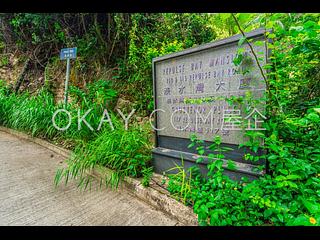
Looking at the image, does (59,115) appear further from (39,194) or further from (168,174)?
(168,174)

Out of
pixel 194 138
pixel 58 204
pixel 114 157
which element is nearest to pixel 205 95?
pixel 194 138

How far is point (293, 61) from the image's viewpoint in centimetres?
199

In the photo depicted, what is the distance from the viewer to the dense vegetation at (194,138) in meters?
1.48

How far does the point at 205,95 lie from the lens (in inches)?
87.8

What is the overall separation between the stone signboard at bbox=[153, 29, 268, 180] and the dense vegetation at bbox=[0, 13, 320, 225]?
0.45ft

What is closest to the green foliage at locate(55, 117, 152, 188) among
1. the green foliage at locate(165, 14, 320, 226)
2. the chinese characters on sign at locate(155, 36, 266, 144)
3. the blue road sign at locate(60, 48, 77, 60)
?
the chinese characters on sign at locate(155, 36, 266, 144)

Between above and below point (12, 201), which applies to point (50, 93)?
above

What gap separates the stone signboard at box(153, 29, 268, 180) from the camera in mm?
1850

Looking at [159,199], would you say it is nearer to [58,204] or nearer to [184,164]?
[184,164]

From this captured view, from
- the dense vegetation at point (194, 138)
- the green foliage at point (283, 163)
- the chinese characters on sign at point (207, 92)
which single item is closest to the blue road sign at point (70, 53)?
the dense vegetation at point (194, 138)

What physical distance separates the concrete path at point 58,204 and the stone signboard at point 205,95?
0.70m

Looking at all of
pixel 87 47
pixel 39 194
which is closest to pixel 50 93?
pixel 87 47

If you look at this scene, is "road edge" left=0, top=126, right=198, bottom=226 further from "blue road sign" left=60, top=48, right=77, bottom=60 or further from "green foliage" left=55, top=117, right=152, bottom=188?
"blue road sign" left=60, top=48, right=77, bottom=60

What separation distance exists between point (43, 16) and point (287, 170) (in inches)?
264
